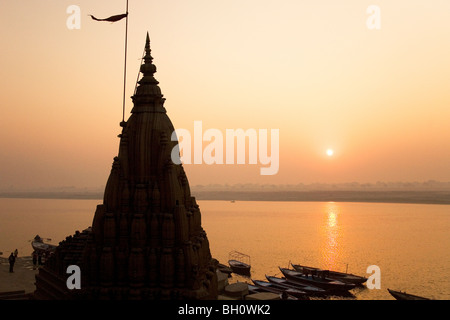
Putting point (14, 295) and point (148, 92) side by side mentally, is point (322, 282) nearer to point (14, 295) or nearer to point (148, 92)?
point (14, 295)

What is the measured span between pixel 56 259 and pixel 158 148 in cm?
1125

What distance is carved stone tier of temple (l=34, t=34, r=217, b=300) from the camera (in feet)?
69.6

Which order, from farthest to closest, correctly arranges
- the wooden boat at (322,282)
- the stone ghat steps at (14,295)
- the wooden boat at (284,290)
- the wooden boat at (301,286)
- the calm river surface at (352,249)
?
the calm river surface at (352,249)
the wooden boat at (322,282)
the wooden boat at (301,286)
the wooden boat at (284,290)
the stone ghat steps at (14,295)

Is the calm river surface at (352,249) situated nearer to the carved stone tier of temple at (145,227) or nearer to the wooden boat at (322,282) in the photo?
the wooden boat at (322,282)

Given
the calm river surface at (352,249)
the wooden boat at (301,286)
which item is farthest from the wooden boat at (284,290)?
the calm river surface at (352,249)

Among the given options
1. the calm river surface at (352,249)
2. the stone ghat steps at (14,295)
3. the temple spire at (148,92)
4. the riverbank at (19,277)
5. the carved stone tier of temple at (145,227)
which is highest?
the temple spire at (148,92)

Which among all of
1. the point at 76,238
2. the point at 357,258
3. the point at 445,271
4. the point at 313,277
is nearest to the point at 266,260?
the point at 357,258

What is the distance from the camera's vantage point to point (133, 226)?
71.5ft

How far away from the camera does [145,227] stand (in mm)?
21844

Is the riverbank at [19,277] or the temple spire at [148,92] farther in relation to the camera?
the riverbank at [19,277]

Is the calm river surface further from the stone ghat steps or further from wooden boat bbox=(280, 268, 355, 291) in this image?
the stone ghat steps

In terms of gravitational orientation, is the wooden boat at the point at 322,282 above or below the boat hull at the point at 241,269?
above

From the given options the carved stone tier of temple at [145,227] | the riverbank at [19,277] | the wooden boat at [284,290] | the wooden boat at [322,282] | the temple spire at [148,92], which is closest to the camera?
the carved stone tier of temple at [145,227]

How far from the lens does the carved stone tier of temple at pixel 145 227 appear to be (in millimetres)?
21219
